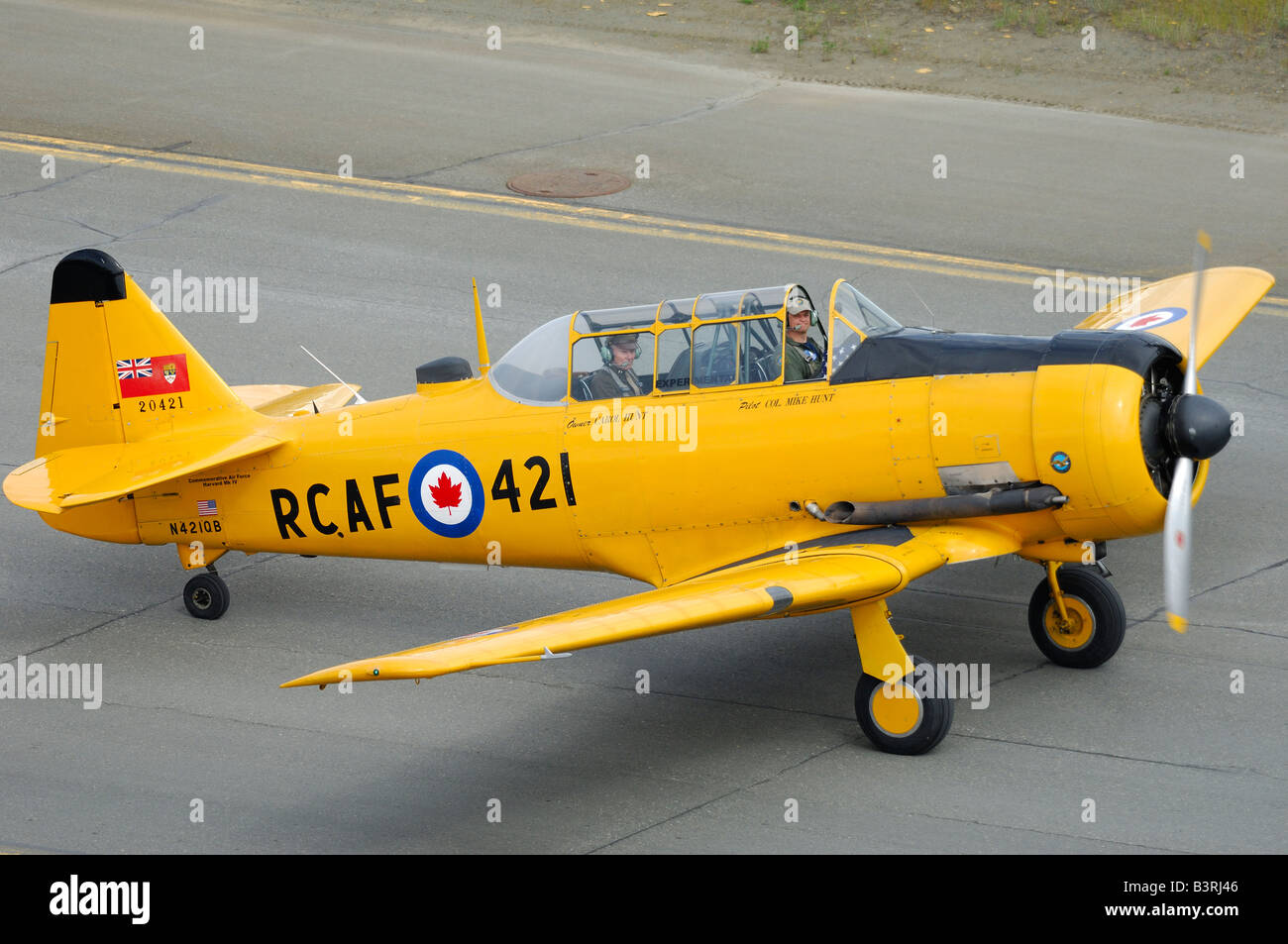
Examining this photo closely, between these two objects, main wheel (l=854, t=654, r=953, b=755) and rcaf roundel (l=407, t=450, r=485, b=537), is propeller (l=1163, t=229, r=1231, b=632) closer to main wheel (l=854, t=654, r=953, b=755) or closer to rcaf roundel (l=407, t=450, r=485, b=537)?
main wheel (l=854, t=654, r=953, b=755)

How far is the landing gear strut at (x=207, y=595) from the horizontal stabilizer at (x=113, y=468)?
845 millimetres

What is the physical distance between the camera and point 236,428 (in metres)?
11.2

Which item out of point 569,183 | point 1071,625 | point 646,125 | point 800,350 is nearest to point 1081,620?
point 1071,625

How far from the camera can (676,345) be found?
1001cm

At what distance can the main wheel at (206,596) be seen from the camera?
447 inches

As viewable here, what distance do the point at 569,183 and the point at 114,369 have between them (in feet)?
28.7

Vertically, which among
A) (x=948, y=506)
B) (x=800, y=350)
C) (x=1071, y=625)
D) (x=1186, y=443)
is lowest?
(x=1071, y=625)

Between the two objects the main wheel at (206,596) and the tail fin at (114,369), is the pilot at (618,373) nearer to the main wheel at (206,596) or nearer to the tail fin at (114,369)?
the tail fin at (114,369)

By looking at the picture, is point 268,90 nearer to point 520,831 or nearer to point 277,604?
point 277,604

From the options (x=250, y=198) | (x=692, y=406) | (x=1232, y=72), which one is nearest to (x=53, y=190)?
(x=250, y=198)

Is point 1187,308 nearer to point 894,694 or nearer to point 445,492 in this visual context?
point 894,694

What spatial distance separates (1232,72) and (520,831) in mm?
16991

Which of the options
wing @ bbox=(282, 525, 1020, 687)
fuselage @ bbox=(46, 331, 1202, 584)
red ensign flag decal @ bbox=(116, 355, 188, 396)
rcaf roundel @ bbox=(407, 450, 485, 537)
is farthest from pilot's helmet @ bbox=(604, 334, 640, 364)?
red ensign flag decal @ bbox=(116, 355, 188, 396)

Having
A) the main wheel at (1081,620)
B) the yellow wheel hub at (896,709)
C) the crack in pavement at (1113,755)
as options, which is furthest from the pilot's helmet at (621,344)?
the crack in pavement at (1113,755)
